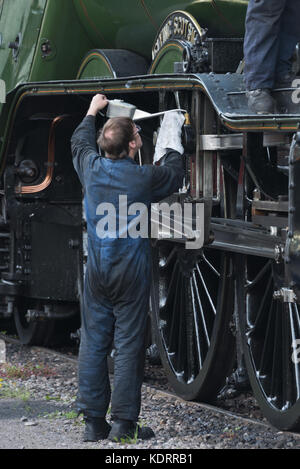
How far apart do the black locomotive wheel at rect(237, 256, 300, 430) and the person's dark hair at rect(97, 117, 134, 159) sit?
98 centimetres

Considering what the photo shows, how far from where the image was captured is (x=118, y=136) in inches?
216

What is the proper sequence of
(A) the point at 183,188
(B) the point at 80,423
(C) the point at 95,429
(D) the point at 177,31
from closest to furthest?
(C) the point at 95,429
(B) the point at 80,423
(A) the point at 183,188
(D) the point at 177,31

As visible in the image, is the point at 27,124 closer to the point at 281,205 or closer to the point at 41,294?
the point at 41,294

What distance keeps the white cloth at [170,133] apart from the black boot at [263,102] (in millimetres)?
388

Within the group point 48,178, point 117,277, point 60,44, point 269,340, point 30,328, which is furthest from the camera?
point 30,328

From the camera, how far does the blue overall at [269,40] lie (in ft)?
18.4

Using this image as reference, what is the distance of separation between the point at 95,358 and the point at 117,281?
1.35 feet

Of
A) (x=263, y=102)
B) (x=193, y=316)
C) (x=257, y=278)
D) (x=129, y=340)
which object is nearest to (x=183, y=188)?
(x=257, y=278)

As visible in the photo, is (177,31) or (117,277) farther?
(177,31)

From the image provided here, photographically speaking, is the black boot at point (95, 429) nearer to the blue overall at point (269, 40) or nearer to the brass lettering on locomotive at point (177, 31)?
the blue overall at point (269, 40)

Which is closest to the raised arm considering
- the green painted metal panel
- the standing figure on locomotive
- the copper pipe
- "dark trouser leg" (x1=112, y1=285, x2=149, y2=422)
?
the standing figure on locomotive

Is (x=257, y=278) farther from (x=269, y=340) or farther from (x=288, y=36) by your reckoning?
(x=288, y=36)

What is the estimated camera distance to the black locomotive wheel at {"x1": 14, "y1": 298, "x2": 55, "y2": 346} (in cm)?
909

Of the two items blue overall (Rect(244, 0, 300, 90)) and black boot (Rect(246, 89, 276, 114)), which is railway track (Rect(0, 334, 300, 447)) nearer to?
black boot (Rect(246, 89, 276, 114))
